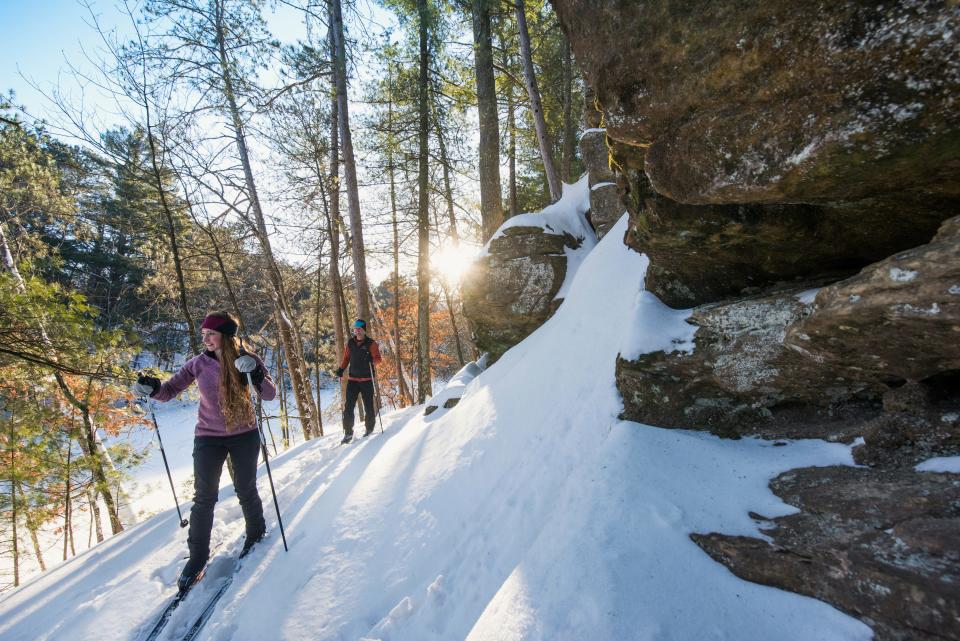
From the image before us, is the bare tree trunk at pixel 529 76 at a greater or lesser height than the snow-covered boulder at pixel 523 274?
greater

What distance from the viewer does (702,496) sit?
87.6 inches

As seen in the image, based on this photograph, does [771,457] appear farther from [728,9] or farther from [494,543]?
[728,9]

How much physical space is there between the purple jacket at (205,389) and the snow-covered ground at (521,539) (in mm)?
1326

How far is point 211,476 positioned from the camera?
10.9 feet

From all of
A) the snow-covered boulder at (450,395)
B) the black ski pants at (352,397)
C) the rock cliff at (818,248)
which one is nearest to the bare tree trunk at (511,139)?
the snow-covered boulder at (450,395)

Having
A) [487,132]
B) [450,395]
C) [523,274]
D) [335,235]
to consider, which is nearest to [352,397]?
[450,395]

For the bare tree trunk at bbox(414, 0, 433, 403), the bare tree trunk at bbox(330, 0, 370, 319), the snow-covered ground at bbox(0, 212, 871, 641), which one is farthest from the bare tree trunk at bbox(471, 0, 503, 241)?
the snow-covered ground at bbox(0, 212, 871, 641)

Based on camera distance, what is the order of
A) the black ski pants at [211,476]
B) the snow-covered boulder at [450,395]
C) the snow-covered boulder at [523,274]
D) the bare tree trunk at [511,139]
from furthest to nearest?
the bare tree trunk at [511,139]
the snow-covered boulder at [523,274]
the snow-covered boulder at [450,395]
the black ski pants at [211,476]

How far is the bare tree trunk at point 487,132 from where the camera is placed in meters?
8.50

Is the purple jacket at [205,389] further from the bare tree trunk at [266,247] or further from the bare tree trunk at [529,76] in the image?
the bare tree trunk at [266,247]

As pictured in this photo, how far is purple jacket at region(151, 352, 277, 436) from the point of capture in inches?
133

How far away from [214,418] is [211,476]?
51 cm

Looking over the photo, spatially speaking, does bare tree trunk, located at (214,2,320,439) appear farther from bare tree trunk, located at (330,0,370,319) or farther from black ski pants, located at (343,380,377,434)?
black ski pants, located at (343,380,377,434)

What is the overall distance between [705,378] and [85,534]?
25035 mm
